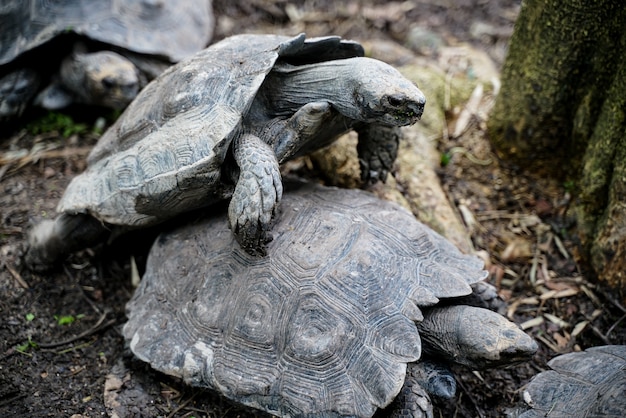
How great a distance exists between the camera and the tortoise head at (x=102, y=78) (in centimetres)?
444

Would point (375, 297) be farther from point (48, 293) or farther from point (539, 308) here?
point (48, 293)

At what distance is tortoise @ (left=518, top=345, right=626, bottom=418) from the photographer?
237 cm

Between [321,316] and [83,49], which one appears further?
[83,49]

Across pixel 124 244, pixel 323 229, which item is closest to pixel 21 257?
pixel 124 244

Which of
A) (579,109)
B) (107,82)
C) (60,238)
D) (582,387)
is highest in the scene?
(579,109)

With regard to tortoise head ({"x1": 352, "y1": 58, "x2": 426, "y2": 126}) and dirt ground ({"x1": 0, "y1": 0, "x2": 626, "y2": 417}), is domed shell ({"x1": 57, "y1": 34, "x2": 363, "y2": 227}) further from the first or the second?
dirt ground ({"x1": 0, "y1": 0, "x2": 626, "y2": 417})

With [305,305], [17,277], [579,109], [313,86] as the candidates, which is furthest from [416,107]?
[17,277]

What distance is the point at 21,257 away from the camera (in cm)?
350

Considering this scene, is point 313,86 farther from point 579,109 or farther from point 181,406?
point 579,109

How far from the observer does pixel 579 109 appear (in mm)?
3633

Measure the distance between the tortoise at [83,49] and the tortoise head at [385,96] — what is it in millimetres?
2504

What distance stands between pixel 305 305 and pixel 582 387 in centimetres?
127

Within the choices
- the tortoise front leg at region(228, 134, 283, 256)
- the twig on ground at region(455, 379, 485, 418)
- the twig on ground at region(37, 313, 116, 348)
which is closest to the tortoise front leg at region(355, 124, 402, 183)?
the tortoise front leg at region(228, 134, 283, 256)

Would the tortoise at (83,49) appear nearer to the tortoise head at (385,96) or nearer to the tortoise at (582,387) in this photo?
the tortoise head at (385,96)
